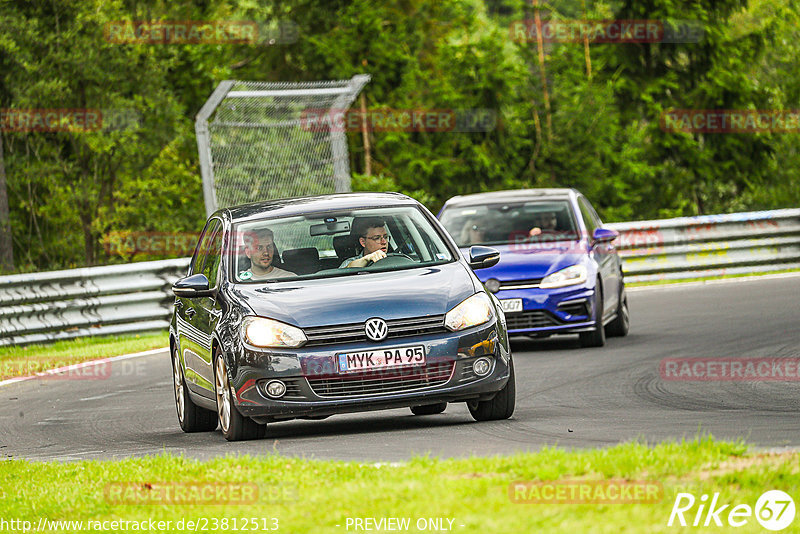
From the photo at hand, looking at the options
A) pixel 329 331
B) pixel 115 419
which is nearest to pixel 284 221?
pixel 329 331

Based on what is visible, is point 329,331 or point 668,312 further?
point 668,312

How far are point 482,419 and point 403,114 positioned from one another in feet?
87.8

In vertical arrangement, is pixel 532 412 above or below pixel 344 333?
below

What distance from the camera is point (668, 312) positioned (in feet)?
63.0

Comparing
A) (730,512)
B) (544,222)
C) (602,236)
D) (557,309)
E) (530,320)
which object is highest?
(730,512)

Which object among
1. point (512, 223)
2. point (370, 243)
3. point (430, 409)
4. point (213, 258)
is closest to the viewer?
point (370, 243)

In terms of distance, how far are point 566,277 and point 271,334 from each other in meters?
6.56

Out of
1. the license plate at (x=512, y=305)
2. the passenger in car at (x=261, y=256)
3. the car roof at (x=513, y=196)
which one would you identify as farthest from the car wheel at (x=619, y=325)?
the passenger in car at (x=261, y=256)

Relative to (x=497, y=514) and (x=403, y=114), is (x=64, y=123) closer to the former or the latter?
(x=403, y=114)

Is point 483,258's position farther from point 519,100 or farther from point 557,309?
point 519,100

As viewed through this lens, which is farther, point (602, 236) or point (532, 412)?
point (602, 236)

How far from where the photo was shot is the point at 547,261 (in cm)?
1552

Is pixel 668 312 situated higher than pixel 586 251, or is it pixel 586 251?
pixel 586 251

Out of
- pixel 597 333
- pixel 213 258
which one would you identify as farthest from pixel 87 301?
pixel 213 258
